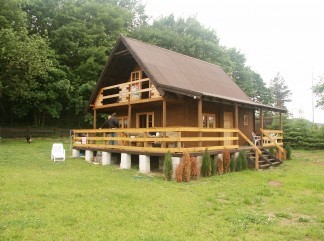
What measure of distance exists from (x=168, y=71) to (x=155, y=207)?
10842 millimetres

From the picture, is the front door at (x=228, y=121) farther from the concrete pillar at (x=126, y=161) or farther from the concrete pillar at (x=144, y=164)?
the concrete pillar at (x=144, y=164)

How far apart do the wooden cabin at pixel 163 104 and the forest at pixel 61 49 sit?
403 inches

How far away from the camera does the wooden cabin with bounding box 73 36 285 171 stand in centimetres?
1525

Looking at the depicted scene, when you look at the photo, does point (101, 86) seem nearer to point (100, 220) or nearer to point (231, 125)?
point (231, 125)

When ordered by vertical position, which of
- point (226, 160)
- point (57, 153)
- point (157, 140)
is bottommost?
point (226, 160)

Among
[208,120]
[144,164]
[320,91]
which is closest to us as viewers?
[144,164]

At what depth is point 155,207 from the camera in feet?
26.2

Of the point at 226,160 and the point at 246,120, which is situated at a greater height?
the point at 246,120

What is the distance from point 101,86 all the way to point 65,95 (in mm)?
Result: 13733

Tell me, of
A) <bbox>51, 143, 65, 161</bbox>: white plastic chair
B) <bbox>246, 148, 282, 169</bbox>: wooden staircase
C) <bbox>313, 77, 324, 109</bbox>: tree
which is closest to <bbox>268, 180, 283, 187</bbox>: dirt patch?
<bbox>246, 148, 282, 169</bbox>: wooden staircase

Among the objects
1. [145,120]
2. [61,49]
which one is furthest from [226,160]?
[61,49]

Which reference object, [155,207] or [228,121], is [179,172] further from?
[228,121]

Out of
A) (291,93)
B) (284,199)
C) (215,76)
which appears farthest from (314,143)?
(291,93)

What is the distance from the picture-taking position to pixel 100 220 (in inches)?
266
